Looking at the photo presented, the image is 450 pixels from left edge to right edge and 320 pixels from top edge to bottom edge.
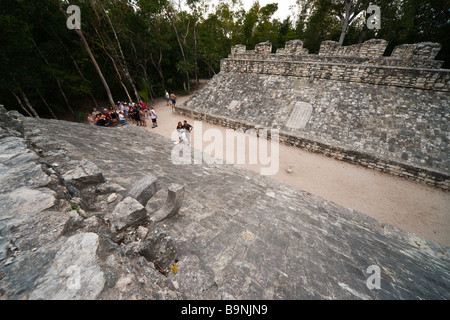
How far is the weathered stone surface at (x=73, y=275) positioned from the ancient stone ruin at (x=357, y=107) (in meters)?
9.13

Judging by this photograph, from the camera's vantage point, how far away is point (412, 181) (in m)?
6.72

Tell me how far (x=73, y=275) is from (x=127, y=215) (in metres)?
0.66

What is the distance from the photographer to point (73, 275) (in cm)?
116

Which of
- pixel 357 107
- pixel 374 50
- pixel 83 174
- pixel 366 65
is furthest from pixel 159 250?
pixel 374 50

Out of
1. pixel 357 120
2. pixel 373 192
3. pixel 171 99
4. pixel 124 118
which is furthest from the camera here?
pixel 171 99

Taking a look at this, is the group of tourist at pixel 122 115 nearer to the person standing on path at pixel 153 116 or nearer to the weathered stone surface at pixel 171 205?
the person standing on path at pixel 153 116

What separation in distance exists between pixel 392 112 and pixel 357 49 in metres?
7.74

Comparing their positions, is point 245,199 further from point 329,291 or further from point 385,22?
point 385,22

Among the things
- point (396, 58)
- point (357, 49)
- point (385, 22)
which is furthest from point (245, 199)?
point (385, 22)

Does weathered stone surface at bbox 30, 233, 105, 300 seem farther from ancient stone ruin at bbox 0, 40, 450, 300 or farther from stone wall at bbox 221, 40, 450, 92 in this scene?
stone wall at bbox 221, 40, 450, 92

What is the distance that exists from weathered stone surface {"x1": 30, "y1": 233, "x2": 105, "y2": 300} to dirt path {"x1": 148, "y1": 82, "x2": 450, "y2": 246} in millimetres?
6649

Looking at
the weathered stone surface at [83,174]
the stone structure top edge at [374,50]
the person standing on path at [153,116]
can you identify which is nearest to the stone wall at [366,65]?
the stone structure top edge at [374,50]

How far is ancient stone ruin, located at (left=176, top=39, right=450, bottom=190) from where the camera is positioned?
707cm

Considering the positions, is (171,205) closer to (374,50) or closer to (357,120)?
(357,120)
